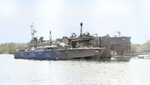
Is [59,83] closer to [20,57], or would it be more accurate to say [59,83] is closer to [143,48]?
[20,57]

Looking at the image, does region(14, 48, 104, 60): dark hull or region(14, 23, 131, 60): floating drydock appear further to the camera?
region(14, 23, 131, 60): floating drydock

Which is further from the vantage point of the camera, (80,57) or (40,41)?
(40,41)

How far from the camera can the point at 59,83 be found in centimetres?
3944

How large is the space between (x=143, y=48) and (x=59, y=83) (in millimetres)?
96777

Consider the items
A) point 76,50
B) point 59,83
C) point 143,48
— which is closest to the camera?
point 59,83

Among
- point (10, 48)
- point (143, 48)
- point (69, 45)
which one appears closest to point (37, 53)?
point (69, 45)

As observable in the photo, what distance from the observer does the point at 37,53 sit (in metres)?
92.8

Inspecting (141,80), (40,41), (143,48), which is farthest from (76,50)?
(143,48)

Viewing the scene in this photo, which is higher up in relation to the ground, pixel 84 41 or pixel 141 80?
pixel 84 41

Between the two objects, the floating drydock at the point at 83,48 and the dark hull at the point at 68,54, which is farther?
the floating drydock at the point at 83,48

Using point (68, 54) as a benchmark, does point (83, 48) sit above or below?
above

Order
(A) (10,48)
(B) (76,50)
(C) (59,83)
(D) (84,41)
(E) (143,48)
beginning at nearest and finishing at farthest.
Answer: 1. (C) (59,83)
2. (B) (76,50)
3. (D) (84,41)
4. (E) (143,48)
5. (A) (10,48)

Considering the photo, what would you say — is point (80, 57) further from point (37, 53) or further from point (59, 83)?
point (59, 83)

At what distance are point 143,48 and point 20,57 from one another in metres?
46.9
